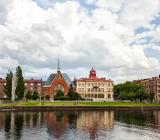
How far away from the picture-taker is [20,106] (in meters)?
147

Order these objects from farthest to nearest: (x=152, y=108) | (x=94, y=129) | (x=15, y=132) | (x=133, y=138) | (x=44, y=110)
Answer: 1. (x=152, y=108)
2. (x=44, y=110)
3. (x=94, y=129)
4. (x=15, y=132)
5. (x=133, y=138)

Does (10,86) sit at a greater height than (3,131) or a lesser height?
greater

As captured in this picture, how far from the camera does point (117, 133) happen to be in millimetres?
74875

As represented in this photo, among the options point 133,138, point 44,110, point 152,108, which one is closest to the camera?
point 133,138

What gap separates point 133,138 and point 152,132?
926cm

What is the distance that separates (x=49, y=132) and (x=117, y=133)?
521 inches

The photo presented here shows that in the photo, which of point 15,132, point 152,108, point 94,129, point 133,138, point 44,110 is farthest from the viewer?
point 152,108

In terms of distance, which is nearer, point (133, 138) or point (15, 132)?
point (133, 138)

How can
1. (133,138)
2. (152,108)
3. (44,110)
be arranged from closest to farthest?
(133,138) < (44,110) < (152,108)

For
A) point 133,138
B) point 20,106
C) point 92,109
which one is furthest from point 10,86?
point 133,138

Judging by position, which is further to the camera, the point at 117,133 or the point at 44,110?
the point at 44,110

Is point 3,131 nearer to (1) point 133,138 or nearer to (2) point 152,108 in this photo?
(1) point 133,138

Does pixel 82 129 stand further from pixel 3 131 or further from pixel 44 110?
pixel 44 110

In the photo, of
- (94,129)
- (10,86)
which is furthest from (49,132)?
(10,86)
